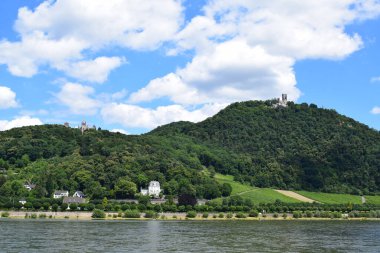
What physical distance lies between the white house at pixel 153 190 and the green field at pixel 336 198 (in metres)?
54.7

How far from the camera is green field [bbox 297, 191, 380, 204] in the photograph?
178m

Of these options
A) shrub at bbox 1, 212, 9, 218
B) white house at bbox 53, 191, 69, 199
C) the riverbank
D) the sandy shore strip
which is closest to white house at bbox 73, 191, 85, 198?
white house at bbox 53, 191, 69, 199

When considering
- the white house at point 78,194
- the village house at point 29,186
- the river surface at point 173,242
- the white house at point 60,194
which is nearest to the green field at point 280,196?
the white house at point 78,194

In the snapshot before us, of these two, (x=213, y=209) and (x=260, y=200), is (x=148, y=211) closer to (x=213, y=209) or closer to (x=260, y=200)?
(x=213, y=209)

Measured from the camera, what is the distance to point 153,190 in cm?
16438

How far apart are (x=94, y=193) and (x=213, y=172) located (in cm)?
6396

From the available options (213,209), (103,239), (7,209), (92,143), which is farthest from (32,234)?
(92,143)

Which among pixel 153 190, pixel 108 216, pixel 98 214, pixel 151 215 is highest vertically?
pixel 153 190

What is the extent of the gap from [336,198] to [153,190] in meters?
65.3

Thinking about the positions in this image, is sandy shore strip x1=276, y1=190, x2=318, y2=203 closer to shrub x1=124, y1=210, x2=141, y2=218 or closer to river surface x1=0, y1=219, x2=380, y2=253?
shrub x1=124, y1=210, x2=141, y2=218

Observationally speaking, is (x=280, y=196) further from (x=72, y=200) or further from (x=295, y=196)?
(x=72, y=200)

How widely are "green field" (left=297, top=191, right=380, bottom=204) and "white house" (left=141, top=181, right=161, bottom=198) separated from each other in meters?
54.7

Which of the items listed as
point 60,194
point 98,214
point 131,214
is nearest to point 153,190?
point 60,194

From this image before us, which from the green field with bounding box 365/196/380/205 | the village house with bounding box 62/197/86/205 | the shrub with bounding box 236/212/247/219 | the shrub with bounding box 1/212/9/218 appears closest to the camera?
the shrub with bounding box 1/212/9/218
